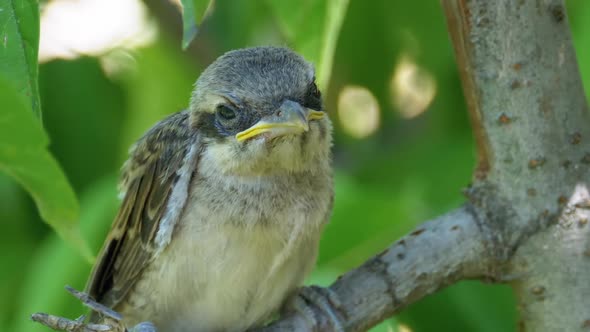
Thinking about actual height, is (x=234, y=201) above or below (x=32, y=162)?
below

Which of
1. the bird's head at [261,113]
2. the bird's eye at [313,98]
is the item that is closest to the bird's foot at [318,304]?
the bird's head at [261,113]

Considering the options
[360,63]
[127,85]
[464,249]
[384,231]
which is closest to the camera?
[464,249]

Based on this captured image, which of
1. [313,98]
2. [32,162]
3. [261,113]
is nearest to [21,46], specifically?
[32,162]

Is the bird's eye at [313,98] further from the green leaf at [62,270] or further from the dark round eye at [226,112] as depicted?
the green leaf at [62,270]

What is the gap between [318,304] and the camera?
266cm

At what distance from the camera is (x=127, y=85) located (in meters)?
4.06

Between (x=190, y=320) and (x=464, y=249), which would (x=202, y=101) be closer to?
(x=190, y=320)

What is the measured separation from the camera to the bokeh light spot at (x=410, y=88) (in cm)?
394

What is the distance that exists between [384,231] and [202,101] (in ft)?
2.87

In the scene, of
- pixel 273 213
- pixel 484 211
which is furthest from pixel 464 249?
pixel 273 213

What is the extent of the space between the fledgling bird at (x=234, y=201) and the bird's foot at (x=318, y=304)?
0.17 feet

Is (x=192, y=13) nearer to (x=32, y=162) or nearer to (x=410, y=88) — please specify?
(x=32, y=162)

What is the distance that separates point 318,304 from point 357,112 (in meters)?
1.71

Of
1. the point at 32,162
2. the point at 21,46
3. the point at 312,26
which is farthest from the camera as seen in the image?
the point at 312,26
